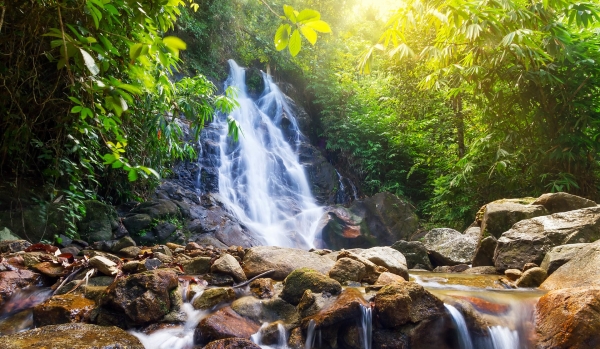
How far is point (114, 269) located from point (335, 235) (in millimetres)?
6931

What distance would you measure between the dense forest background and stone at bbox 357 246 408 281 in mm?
2604

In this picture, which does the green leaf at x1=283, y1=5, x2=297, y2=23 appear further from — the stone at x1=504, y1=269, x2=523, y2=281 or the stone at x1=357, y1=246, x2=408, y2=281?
the stone at x1=504, y1=269, x2=523, y2=281

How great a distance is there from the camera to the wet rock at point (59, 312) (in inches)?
123

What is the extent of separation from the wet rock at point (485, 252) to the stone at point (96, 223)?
585cm

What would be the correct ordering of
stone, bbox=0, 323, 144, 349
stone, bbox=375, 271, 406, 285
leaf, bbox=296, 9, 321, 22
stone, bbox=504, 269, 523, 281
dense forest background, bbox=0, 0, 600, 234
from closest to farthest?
leaf, bbox=296, 9, 321, 22 < dense forest background, bbox=0, 0, 600, 234 < stone, bbox=0, 323, 144, 349 < stone, bbox=375, 271, 406, 285 < stone, bbox=504, 269, 523, 281

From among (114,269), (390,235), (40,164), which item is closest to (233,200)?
(390,235)

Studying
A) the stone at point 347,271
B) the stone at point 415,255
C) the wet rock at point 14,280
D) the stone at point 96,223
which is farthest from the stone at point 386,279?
the stone at point 96,223

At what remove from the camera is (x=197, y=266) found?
14.2ft

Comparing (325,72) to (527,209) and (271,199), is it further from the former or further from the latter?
(527,209)

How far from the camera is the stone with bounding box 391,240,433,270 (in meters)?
6.35

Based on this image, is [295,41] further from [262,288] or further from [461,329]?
[262,288]

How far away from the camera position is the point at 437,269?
6.11 m

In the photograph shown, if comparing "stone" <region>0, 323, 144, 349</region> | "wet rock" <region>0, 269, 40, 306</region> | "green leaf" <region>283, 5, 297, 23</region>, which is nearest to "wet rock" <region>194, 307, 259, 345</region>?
"stone" <region>0, 323, 144, 349</region>

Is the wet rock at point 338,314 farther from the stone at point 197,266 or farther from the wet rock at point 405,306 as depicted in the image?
the stone at point 197,266
